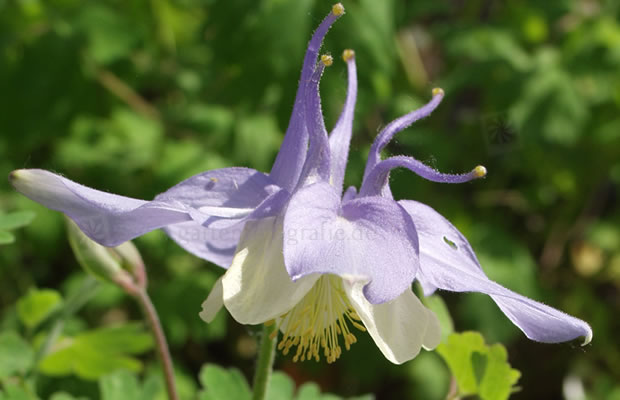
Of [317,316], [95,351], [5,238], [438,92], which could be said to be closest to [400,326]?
[317,316]

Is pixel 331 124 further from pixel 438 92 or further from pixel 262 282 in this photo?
pixel 262 282

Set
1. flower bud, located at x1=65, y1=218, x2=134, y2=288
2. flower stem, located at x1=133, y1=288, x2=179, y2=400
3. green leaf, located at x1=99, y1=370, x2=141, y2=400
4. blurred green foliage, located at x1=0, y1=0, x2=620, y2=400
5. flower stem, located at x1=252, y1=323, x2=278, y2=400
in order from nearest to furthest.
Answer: flower stem, located at x1=252, y1=323, x2=278, y2=400 < flower bud, located at x1=65, y1=218, x2=134, y2=288 < flower stem, located at x1=133, y1=288, x2=179, y2=400 < green leaf, located at x1=99, y1=370, x2=141, y2=400 < blurred green foliage, located at x1=0, y1=0, x2=620, y2=400

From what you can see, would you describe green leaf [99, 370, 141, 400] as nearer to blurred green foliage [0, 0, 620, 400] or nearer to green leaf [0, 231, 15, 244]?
green leaf [0, 231, 15, 244]

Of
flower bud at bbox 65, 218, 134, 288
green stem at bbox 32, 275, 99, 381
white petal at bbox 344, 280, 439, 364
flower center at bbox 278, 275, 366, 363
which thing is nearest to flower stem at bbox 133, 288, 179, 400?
flower bud at bbox 65, 218, 134, 288

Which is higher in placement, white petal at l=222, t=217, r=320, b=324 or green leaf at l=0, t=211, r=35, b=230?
green leaf at l=0, t=211, r=35, b=230

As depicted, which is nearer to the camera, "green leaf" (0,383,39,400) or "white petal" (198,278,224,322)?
"white petal" (198,278,224,322)

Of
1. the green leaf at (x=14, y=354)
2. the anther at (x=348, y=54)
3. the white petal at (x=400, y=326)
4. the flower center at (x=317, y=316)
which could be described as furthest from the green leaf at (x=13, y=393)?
the anther at (x=348, y=54)

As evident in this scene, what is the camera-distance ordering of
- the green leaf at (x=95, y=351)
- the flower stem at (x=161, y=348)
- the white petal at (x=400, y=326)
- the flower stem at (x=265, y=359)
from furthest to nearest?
the green leaf at (x=95, y=351) < the flower stem at (x=161, y=348) < the flower stem at (x=265, y=359) < the white petal at (x=400, y=326)

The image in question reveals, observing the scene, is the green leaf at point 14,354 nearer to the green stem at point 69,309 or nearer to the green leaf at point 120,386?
the green stem at point 69,309
